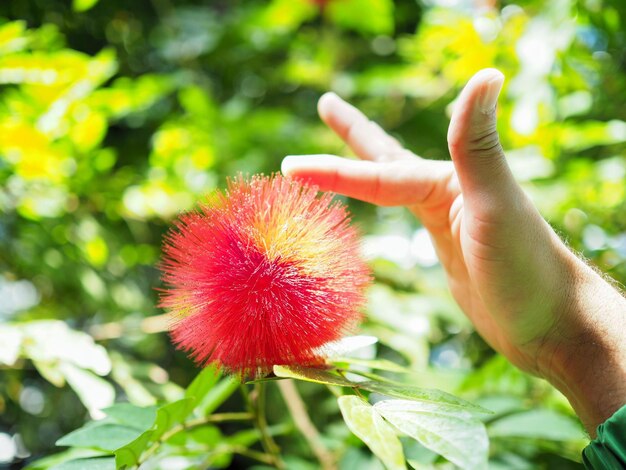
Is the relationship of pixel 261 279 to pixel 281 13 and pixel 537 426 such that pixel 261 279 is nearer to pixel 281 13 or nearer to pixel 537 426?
pixel 537 426

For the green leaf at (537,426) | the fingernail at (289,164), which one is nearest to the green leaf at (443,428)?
the fingernail at (289,164)

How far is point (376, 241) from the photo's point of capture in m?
1.83

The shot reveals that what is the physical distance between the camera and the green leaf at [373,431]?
53cm

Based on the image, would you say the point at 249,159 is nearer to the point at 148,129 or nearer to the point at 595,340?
the point at 148,129

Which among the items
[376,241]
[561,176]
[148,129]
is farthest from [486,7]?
[148,129]

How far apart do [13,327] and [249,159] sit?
30.6 inches

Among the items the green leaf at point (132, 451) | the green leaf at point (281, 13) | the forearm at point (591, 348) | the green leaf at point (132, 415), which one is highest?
the green leaf at point (281, 13)

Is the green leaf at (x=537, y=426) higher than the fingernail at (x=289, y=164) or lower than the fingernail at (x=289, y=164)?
lower

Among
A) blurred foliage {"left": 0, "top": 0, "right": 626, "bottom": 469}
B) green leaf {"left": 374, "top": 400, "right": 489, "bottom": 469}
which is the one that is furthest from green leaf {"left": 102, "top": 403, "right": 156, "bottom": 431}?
green leaf {"left": 374, "top": 400, "right": 489, "bottom": 469}

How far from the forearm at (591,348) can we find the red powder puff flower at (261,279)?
A: 0.32 metres

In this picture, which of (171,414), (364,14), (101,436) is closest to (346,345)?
(171,414)

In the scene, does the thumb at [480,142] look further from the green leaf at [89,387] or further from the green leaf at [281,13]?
the green leaf at [281,13]

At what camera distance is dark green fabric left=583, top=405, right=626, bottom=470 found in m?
0.64

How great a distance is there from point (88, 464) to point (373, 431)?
0.39 metres
